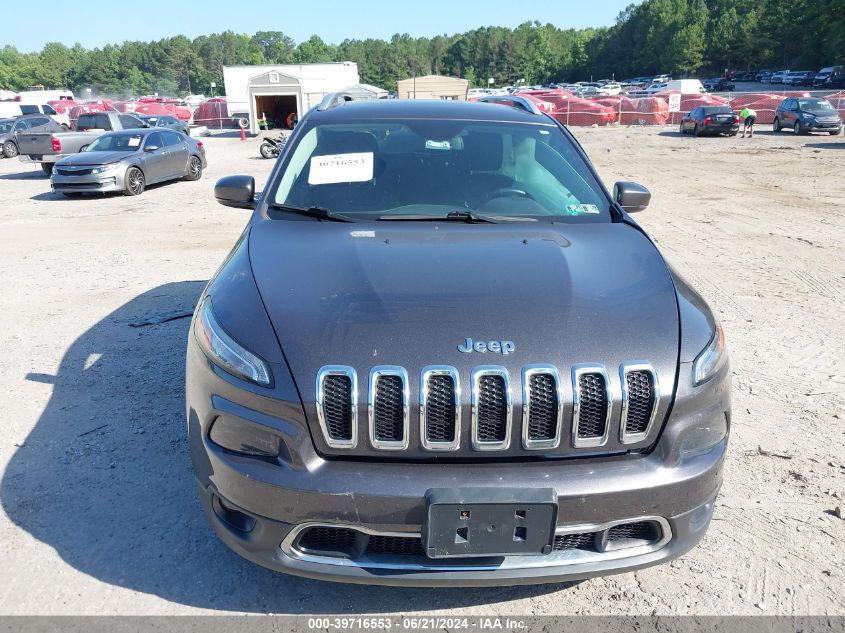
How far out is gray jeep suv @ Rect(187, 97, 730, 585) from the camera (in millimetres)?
2133

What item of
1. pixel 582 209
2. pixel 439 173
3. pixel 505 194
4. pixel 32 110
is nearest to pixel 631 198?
pixel 582 209

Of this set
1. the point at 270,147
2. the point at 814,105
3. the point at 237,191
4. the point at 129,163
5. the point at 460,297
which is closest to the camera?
the point at 460,297

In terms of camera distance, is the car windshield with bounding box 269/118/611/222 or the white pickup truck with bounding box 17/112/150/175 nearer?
the car windshield with bounding box 269/118/611/222

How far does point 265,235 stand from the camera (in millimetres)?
3100

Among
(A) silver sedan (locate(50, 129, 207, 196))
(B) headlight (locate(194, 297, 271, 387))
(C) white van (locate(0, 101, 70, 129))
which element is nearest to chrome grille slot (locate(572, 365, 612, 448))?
(B) headlight (locate(194, 297, 271, 387))

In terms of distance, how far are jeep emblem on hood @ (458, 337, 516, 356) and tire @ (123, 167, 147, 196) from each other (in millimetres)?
14428

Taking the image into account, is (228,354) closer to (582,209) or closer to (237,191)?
(237,191)

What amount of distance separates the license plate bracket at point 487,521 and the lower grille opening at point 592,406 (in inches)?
9.5

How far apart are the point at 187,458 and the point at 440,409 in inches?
78.6

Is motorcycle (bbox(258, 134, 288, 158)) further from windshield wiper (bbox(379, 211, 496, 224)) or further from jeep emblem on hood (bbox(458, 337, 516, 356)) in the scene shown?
jeep emblem on hood (bbox(458, 337, 516, 356))

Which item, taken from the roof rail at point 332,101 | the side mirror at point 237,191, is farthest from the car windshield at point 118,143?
the side mirror at point 237,191

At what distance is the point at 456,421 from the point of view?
214cm

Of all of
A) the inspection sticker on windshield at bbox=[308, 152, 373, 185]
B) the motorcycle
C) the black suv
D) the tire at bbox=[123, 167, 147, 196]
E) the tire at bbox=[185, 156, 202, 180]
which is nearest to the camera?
the inspection sticker on windshield at bbox=[308, 152, 373, 185]

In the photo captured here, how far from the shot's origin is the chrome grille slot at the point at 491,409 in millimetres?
2145
